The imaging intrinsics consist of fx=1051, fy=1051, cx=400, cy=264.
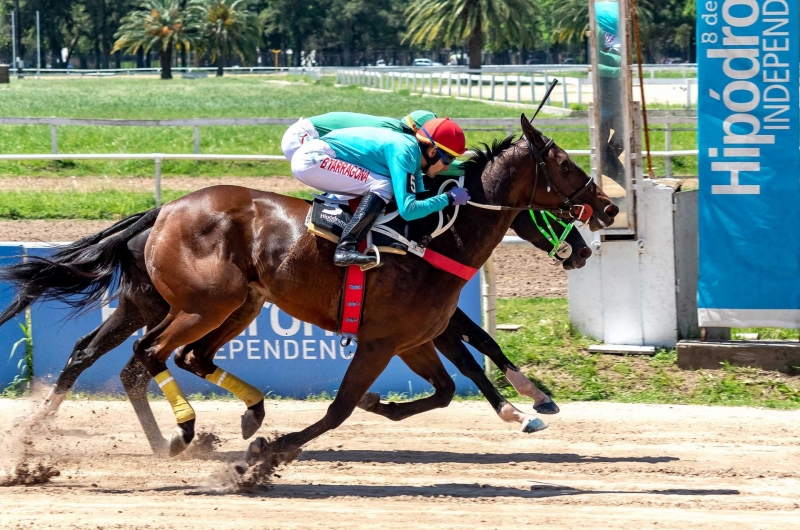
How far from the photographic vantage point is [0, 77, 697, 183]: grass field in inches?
685

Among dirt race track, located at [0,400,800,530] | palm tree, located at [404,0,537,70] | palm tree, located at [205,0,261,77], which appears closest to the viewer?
dirt race track, located at [0,400,800,530]

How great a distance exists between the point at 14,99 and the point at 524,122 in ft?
119

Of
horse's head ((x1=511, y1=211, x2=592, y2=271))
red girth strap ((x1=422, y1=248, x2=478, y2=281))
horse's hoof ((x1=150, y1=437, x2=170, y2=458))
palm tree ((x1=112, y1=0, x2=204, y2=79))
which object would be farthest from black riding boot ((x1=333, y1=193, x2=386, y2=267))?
palm tree ((x1=112, y1=0, x2=204, y2=79))

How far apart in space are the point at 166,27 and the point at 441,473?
229 feet

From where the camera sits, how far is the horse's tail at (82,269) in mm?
6281

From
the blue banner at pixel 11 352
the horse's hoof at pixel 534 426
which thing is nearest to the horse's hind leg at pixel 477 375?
the horse's hoof at pixel 534 426

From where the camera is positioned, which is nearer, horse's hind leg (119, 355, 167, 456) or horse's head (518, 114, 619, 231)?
horse's head (518, 114, 619, 231)

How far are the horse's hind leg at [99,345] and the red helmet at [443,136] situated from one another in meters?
2.14

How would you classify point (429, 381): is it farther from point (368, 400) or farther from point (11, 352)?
point (11, 352)

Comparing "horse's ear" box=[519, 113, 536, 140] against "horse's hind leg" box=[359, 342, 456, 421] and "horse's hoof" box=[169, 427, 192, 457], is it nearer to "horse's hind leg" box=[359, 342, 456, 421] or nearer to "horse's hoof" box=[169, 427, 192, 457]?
"horse's hind leg" box=[359, 342, 456, 421]

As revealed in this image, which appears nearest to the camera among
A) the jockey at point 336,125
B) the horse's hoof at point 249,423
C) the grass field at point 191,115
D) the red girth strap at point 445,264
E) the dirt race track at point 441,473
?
the dirt race track at point 441,473

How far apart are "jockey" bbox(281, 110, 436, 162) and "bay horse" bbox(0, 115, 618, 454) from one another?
0.35m

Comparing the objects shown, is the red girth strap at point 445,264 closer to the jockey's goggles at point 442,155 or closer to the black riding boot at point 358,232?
the black riding boot at point 358,232

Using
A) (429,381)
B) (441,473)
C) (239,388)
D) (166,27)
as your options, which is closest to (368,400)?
(429,381)
